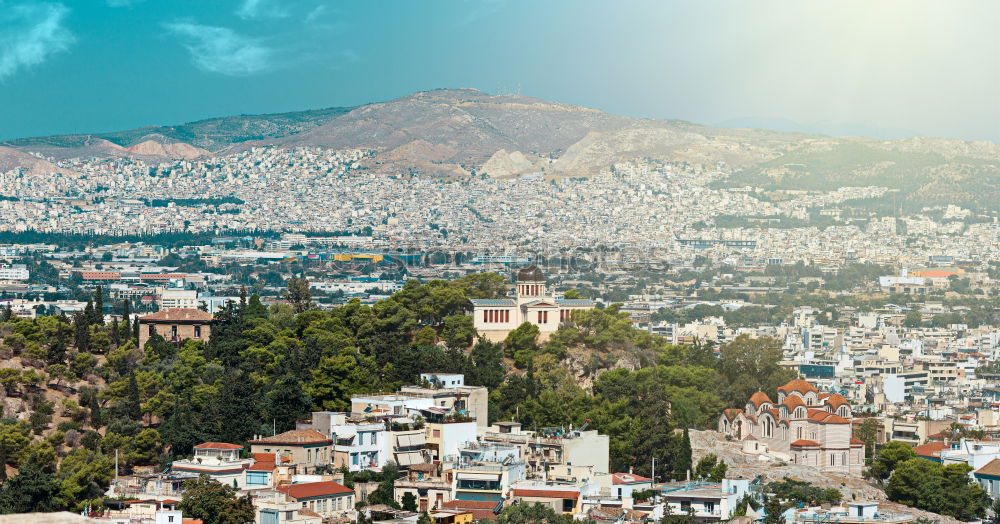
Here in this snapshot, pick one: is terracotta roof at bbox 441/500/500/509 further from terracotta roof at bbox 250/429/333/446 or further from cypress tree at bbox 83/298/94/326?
cypress tree at bbox 83/298/94/326

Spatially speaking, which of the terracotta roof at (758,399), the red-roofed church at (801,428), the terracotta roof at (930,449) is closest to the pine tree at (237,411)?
the red-roofed church at (801,428)

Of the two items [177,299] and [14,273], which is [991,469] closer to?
[177,299]

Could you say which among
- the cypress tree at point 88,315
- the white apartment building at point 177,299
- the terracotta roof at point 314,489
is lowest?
the terracotta roof at point 314,489

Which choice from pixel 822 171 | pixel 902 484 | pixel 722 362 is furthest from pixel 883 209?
pixel 902 484

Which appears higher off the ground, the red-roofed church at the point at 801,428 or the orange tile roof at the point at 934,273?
the orange tile roof at the point at 934,273

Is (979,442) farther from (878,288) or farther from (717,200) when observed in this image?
(717,200)

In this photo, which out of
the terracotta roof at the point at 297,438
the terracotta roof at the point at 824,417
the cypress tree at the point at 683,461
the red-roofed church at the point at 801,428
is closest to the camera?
the terracotta roof at the point at 297,438

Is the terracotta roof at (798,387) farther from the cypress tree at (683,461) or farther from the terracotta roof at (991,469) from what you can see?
the cypress tree at (683,461)
